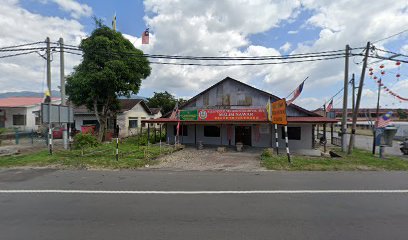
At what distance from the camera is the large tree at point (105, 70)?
Answer: 19.2m

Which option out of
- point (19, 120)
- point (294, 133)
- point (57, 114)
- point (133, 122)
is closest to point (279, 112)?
point (294, 133)

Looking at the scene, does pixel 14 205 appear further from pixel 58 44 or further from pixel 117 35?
pixel 117 35

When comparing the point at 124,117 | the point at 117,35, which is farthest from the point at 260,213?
the point at 124,117

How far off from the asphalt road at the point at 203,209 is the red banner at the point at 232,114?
952 cm

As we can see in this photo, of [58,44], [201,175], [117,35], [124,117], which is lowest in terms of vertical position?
[201,175]

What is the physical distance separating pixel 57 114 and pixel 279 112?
14.0 meters

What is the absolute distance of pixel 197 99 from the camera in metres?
21.0

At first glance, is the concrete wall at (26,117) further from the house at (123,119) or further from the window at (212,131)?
the window at (212,131)

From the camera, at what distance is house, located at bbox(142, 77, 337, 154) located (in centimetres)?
1819

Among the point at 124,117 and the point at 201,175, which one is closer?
the point at 201,175

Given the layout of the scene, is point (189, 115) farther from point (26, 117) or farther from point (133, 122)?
point (26, 117)

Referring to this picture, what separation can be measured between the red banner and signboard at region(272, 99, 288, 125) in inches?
140

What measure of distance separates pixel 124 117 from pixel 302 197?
2497 cm

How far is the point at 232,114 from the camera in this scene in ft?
60.5
